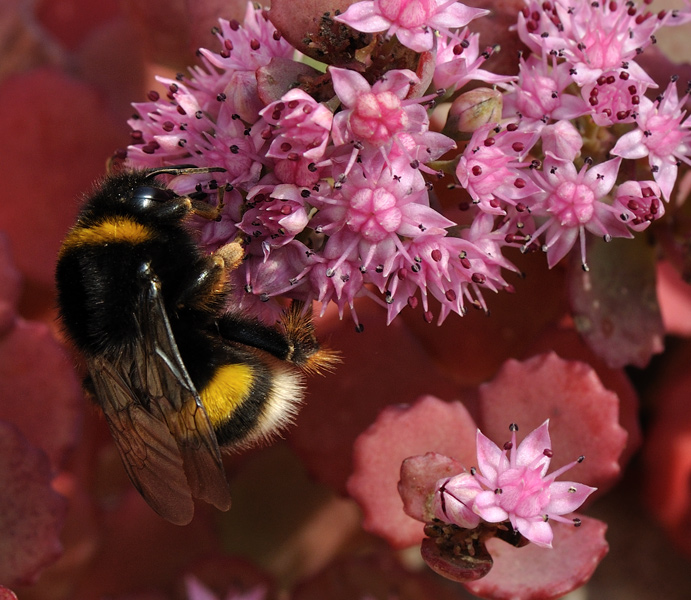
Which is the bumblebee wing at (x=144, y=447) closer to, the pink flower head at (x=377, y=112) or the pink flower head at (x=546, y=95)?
the pink flower head at (x=377, y=112)

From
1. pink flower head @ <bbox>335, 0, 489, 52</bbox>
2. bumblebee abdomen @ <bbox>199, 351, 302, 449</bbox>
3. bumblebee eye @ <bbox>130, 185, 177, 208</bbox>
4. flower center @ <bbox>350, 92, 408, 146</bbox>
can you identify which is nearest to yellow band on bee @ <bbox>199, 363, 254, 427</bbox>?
bumblebee abdomen @ <bbox>199, 351, 302, 449</bbox>

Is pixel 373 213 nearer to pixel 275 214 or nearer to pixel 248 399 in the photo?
pixel 275 214

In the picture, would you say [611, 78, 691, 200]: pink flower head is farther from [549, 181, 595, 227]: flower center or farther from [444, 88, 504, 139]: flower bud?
Result: [444, 88, 504, 139]: flower bud

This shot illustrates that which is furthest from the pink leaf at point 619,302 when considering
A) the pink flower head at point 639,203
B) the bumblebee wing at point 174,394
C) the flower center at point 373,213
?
the bumblebee wing at point 174,394

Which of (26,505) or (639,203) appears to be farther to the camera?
(26,505)

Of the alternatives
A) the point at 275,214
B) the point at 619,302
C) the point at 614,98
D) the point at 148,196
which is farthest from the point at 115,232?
the point at 619,302

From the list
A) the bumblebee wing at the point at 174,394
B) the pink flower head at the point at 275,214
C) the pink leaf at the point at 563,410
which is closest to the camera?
the bumblebee wing at the point at 174,394
